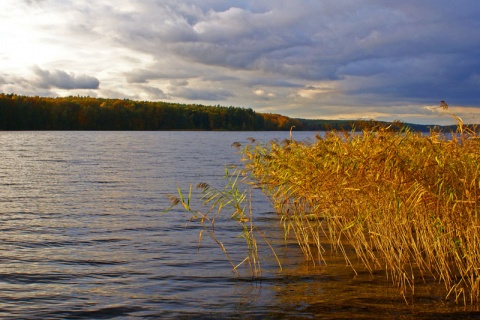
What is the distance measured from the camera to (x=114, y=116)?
169500mm

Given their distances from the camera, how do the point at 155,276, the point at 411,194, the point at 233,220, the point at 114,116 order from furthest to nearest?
A: the point at 114,116, the point at 233,220, the point at 155,276, the point at 411,194

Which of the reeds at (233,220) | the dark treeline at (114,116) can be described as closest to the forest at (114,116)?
the dark treeline at (114,116)

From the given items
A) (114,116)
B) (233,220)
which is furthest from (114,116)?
(233,220)

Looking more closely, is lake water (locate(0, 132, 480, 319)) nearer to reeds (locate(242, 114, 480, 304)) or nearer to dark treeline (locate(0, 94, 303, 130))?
reeds (locate(242, 114, 480, 304))

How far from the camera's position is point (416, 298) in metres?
10.0

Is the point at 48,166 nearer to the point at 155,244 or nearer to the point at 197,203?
the point at 197,203

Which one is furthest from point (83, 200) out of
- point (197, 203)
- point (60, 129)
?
point (60, 129)

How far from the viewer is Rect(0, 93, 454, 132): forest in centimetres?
14212

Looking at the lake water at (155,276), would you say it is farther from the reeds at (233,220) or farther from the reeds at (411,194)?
the reeds at (411,194)

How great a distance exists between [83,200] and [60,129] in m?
142

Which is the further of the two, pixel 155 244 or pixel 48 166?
pixel 48 166

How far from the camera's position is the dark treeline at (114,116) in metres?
142

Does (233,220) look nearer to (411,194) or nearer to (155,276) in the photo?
(155,276)

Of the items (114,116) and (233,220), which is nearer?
(233,220)
